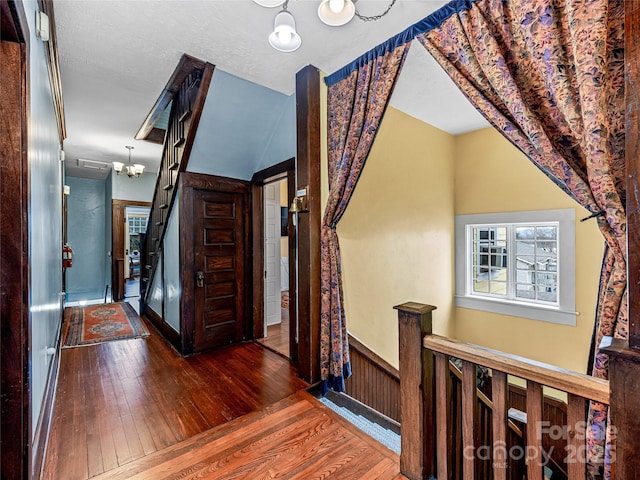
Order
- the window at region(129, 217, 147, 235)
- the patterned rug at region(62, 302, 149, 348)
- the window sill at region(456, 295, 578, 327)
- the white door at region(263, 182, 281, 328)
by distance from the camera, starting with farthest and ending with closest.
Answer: the window at region(129, 217, 147, 235) < the white door at region(263, 182, 281, 328) < the patterned rug at region(62, 302, 149, 348) < the window sill at region(456, 295, 578, 327)

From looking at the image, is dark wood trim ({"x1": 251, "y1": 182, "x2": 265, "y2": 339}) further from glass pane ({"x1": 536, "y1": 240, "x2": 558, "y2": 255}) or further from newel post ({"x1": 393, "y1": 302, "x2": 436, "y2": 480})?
glass pane ({"x1": 536, "y1": 240, "x2": 558, "y2": 255})

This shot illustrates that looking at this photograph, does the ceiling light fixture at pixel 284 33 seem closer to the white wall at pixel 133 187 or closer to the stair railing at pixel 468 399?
the stair railing at pixel 468 399

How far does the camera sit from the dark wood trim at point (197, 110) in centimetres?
256

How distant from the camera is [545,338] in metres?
3.61

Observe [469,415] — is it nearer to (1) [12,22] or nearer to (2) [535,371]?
(2) [535,371]

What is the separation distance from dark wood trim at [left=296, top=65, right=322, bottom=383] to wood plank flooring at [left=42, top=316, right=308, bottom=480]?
338 millimetres

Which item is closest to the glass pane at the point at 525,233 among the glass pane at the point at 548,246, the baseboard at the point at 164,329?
the glass pane at the point at 548,246

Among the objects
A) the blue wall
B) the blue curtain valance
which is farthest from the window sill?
the blue wall

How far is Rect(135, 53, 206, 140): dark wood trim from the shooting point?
2.49m

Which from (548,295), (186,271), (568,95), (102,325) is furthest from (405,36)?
(102,325)

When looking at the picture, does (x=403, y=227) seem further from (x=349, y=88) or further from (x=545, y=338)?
(x=545, y=338)

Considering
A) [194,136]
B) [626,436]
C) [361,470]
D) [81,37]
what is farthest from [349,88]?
[361,470]

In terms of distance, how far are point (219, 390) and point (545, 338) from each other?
373 cm

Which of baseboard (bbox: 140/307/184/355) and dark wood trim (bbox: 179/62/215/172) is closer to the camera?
dark wood trim (bbox: 179/62/215/172)
